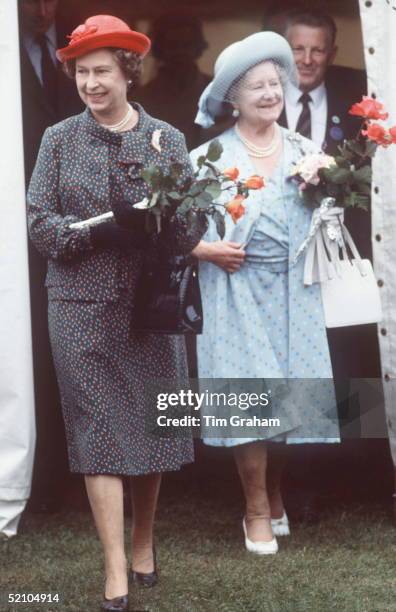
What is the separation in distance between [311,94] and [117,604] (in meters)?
2.77

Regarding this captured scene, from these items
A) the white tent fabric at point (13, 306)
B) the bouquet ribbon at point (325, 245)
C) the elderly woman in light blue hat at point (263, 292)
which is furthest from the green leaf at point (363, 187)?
the white tent fabric at point (13, 306)

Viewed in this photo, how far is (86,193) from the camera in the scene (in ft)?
16.1

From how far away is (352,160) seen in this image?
566cm

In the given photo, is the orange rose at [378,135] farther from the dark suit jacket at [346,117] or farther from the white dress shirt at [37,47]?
the white dress shirt at [37,47]

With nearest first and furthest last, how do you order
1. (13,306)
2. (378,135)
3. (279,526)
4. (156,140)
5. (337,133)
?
1. (156,140)
2. (378,135)
3. (13,306)
4. (279,526)
5. (337,133)

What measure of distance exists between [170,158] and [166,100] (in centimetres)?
193

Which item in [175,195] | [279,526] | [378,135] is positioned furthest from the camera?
[279,526]

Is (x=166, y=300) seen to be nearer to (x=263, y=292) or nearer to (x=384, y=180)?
(x=263, y=292)

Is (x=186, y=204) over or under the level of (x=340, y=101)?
under

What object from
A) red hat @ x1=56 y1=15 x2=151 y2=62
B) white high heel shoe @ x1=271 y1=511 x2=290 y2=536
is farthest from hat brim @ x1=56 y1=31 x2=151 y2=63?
white high heel shoe @ x1=271 y1=511 x2=290 y2=536

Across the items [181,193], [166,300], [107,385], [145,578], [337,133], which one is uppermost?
[337,133]

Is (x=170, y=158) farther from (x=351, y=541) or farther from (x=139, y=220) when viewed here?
(x=351, y=541)

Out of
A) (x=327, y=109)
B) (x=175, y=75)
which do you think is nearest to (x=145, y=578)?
(x=327, y=109)

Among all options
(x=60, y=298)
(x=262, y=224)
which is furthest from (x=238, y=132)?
(x=60, y=298)
